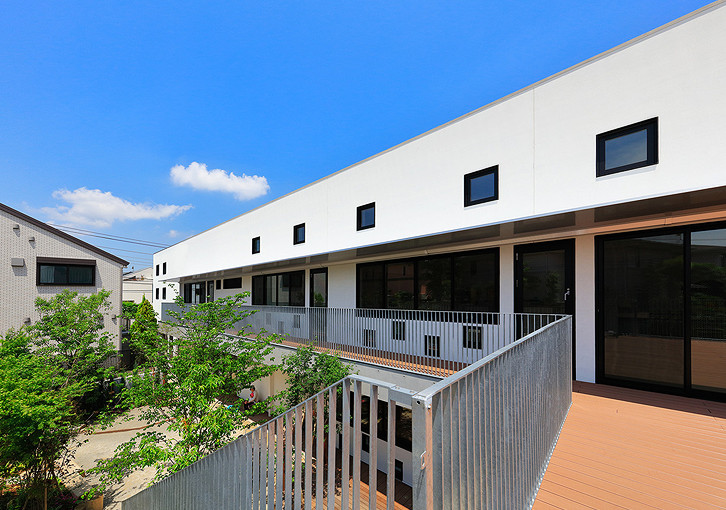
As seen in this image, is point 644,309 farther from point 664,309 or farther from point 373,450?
point 373,450

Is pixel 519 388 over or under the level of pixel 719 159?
under

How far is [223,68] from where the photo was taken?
13.2 m

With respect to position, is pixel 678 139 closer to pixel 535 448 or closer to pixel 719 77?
pixel 719 77

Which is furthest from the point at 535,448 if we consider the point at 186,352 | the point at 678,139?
the point at 186,352

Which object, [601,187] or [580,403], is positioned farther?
[601,187]

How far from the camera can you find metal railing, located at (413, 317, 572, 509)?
1.34m

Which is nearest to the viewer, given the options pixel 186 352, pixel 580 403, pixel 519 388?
pixel 519 388

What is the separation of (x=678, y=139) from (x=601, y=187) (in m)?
1.19

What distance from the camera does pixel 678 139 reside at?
514 cm

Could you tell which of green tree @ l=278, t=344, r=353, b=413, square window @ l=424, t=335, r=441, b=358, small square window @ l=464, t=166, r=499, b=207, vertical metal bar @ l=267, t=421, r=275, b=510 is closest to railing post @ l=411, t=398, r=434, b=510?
vertical metal bar @ l=267, t=421, r=275, b=510

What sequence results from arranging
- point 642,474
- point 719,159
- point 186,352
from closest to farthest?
point 642,474
point 719,159
point 186,352

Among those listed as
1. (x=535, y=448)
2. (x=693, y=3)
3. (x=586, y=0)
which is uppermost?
(x=586, y=0)

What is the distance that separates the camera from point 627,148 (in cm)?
572

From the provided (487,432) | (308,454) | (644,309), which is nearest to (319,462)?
(308,454)
